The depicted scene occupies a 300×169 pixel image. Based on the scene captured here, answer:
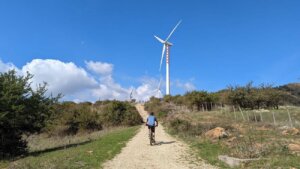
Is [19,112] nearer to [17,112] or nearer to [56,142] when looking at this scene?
[17,112]

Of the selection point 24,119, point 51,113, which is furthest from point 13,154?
point 51,113

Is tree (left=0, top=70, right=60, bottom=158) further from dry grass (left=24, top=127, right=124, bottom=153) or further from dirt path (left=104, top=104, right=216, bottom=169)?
dirt path (left=104, top=104, right=216, bottom=169)

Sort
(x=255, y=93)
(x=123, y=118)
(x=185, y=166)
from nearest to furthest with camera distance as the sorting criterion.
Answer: (x=185, y=166) → (x=123, y=118) → (x=255, y=93)

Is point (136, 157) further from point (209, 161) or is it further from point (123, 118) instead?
point (123, 118)

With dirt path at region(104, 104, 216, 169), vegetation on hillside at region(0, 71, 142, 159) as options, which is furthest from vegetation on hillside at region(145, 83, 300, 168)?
vegetation on hillside at region(0, 71, 142, 159)

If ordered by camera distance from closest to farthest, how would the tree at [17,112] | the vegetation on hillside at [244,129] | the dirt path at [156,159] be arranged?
the dirt path at [156,159] < the vegetation on hillside at [244,129] < the tree at [17,112]

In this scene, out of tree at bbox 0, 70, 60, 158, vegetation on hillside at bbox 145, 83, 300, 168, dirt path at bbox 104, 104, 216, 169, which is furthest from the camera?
tree at bbox 0, 70, 60, 158

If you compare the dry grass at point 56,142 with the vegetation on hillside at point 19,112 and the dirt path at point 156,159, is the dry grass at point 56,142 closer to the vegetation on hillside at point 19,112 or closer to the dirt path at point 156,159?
the vegetation on hillside at point 19,112

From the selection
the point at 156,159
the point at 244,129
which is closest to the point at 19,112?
the point at 156,159

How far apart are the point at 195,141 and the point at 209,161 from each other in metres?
6.84

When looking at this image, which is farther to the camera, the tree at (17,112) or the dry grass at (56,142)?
the dry grass at (56,142)

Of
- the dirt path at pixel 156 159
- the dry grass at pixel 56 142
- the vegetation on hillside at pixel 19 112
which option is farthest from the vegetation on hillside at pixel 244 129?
the vegetation on hillside at pixel 19 112

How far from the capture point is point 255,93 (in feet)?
186

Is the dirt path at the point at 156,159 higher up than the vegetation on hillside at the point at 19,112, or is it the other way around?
the vegetation on hillside at the point at 19,112
